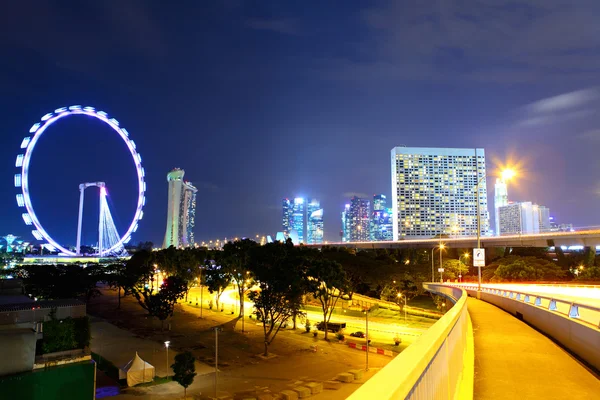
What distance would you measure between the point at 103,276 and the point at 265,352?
50711 mm

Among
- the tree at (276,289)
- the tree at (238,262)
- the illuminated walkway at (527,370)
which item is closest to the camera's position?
the illuminated walkway at (527,370)

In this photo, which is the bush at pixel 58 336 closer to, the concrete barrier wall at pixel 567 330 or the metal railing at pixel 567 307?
the concrete barrier wall at pixel 567 330

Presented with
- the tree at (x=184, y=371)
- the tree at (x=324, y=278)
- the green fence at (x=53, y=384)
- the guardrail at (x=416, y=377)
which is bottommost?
the tree at (x=184, y=371)

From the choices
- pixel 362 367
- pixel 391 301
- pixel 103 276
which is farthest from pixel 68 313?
pixel 391 301

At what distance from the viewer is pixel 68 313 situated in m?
28.7

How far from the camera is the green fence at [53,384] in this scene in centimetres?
2191

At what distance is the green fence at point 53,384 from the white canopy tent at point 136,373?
9307 millimetres

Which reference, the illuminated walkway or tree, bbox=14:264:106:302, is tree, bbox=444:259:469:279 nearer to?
tree, bbox=14:264:106:302

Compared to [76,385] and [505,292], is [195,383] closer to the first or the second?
[76,385]

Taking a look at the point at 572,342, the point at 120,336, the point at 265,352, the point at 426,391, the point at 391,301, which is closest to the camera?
the point at 426,391

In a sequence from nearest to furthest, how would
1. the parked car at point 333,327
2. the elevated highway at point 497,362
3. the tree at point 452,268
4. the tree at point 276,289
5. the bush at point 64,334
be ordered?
the elevated highway at point 497,362, the bush at point 64,334, the tree at point 276,289, the parked car at point 333,327, the tree at point 452,268

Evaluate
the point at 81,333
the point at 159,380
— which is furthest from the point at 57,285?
the point at 81,333

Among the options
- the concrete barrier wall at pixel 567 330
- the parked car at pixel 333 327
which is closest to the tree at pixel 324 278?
the parked car at pixel 333 327

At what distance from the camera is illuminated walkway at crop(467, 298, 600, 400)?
6.89 m
